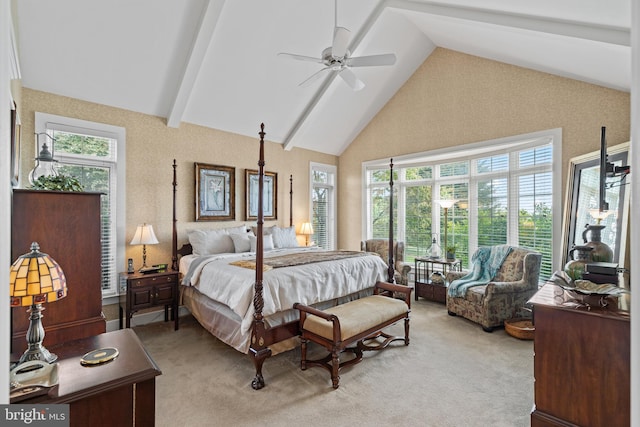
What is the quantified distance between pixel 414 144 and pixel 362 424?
4690 mm

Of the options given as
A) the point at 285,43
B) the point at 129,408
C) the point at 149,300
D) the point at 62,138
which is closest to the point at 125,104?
the point at 62,138

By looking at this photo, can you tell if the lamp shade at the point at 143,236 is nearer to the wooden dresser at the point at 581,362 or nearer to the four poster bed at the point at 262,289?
the four poster bed at the point at 262,289

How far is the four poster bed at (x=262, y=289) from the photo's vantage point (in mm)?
2631

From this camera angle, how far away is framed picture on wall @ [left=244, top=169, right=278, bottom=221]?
531 cm

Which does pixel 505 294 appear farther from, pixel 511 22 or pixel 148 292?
pixel 148 292

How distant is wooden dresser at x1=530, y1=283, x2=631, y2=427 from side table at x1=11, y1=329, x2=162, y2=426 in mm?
2182

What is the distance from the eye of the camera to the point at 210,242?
4.35 metres

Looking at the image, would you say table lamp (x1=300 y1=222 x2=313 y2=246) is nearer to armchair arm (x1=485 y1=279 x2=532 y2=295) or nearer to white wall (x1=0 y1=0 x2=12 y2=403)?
armchair arm (x1=485 y1=279 x2=532 y2=295)

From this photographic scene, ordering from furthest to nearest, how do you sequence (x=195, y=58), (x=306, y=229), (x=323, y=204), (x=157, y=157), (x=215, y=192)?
(x=323, y=204), (x=306, y=229), (x=215, y=192), (x=157, y=157), (x=195, y=58)

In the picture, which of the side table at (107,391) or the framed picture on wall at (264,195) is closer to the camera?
the side table at (107,391)

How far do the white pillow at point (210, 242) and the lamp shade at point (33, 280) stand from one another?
2.86 m

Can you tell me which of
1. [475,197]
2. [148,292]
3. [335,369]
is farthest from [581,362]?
[148,292]

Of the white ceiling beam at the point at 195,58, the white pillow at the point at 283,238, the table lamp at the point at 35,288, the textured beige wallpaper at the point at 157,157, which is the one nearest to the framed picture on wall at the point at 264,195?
the textured beige wallpaper at the point at 157,157

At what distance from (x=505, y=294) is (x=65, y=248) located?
4.50 metres
